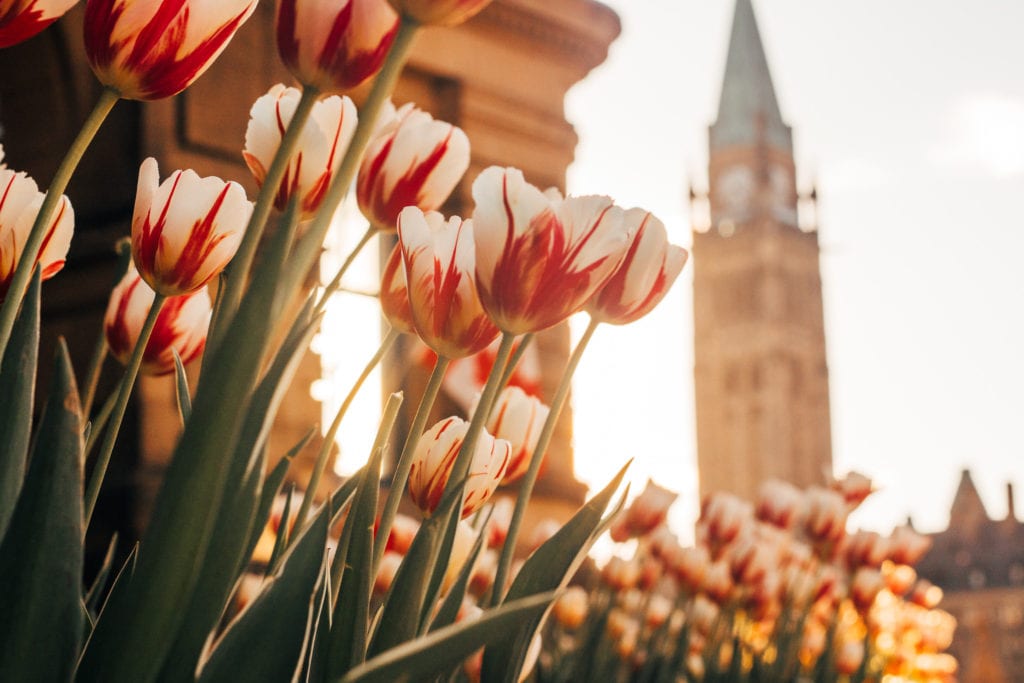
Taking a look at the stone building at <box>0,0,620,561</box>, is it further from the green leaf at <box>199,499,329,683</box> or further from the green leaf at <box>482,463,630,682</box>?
the green leaf at <box>199,499,329,683</box>

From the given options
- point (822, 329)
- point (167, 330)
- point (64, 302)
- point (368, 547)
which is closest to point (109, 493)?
point (64, 302)

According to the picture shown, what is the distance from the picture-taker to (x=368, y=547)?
2.24 feet

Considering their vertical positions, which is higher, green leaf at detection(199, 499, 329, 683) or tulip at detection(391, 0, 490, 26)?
tulip at detection(391, 0, 490, 26)

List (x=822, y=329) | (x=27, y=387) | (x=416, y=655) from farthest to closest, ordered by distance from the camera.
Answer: (x=822, y=329) < (x=27, y=387) < (x=416, y=655)

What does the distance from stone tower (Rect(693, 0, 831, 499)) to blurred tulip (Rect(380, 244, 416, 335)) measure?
150ft

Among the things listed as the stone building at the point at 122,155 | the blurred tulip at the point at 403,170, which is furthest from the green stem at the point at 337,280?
the stone building at the point at 122,155

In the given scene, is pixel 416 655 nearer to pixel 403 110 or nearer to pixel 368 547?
pixel 368 547

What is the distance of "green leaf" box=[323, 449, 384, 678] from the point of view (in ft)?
2.19

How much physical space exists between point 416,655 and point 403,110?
0.53 m

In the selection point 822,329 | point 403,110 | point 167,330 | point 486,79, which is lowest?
point 167,330

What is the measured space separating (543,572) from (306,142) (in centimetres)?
32

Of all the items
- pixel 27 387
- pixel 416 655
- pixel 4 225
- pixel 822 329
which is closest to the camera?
pixel 416 655

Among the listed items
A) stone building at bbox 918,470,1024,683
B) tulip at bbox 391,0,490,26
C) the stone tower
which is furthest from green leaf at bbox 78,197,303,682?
the stone tower

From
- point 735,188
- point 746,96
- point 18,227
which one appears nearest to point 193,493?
point 18,227
